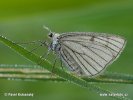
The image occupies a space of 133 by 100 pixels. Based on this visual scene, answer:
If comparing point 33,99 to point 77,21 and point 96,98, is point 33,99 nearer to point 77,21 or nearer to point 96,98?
point 96,98

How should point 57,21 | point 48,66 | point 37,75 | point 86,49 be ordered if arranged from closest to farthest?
point 48,66, point 37,75, point 86,49, point 57,21

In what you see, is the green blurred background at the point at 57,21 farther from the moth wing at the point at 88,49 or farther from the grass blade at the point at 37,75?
the grass blade at the point at 37,75

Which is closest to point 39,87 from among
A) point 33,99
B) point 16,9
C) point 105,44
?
point 33,99

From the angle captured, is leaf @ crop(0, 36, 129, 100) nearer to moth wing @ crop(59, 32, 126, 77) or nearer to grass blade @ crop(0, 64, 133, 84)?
grass blade @ crop(0, 64, 133, 84)

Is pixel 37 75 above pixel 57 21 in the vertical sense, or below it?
below

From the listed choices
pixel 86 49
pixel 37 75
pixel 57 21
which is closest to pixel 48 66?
pixel 37 75

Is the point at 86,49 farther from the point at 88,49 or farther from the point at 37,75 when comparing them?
the point at 37,75

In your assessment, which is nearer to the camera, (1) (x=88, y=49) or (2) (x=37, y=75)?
(2) (x=37, y=75)

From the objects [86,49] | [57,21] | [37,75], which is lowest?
[37,75]

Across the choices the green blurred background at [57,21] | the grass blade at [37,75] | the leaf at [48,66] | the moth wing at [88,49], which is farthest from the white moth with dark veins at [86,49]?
the leaf at [48,66]
